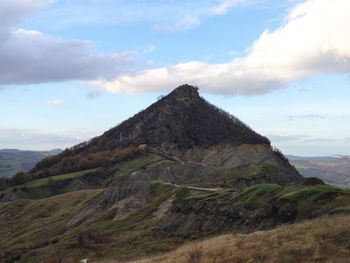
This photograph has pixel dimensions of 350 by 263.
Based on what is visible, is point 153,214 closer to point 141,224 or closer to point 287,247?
point 141,224

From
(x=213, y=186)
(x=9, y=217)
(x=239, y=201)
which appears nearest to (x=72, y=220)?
(x=213, y=186)

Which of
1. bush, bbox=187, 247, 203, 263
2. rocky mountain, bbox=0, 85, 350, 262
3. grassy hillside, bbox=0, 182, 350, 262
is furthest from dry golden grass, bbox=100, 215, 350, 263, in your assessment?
rocky mountain, bbox=0, 85, 350, 262

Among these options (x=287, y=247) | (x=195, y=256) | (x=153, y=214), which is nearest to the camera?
(x=287, y=247)

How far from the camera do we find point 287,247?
2769 centimetres

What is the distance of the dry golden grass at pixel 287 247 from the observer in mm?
26109

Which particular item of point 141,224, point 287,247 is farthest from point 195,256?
point 141,224

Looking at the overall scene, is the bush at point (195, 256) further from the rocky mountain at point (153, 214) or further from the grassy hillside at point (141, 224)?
the rocky mountain at point (153, 214)

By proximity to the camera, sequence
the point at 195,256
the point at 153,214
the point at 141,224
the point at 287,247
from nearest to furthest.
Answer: the point at 287,247 < the point at 195,256 < the point at 141,224 < the point at 153,214

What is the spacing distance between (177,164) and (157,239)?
112 metres

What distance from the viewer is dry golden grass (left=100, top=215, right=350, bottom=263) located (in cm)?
2611

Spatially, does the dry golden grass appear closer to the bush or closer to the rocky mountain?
the bush

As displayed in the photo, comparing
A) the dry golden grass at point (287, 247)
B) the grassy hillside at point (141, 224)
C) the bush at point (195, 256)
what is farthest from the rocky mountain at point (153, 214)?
the bush at point (195, 256)

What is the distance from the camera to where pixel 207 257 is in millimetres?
29156

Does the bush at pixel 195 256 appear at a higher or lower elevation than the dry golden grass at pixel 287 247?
lower
